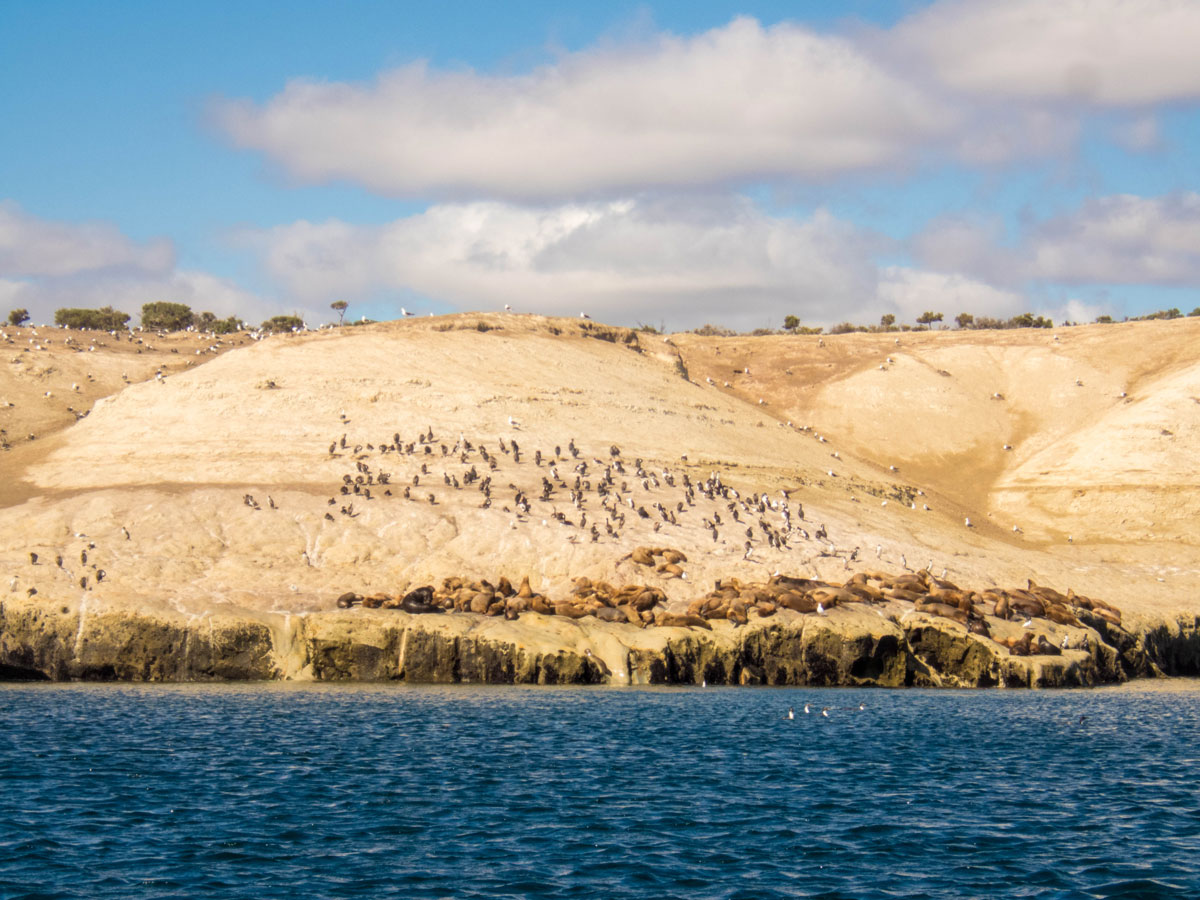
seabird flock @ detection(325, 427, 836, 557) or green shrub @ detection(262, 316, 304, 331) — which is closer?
seabird flock @ detection(325, 427, 836, 557)

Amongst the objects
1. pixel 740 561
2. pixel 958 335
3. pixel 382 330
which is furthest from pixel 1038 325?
pixel 740 561

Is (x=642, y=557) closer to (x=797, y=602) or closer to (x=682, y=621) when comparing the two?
(x=682, y=621)

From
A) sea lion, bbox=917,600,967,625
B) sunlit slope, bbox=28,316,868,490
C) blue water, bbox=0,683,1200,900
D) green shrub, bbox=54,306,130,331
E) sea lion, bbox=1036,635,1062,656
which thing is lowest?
blue water, bbox=0,683,1200,900

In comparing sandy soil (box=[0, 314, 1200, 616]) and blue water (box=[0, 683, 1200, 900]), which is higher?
sandy soil (box=[0, 314, 1200, 616])

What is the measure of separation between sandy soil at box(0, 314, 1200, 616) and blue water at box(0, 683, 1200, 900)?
48.8ft

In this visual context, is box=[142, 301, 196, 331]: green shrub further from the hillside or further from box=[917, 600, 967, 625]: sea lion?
box=[917, 600, 967, 625]: sea lion

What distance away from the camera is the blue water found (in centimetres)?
2006

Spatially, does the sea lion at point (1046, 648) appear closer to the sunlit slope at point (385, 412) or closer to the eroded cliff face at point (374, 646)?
the eroded cliff face at point (374, 646)

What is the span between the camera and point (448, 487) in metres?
67.7

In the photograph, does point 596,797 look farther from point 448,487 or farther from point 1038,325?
point 1038,325

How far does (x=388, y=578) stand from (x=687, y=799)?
102 feet

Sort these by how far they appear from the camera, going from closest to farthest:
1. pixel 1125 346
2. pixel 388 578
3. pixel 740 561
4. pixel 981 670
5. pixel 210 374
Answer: pixel 981 670
pixel 388 578
pixel 740 561
pixel 210 374
pixel 1125 346

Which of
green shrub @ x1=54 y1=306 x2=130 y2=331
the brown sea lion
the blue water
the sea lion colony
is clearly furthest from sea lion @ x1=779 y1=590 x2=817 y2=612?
green shrub @ x1=54 y1=306 x2=130 y2=331

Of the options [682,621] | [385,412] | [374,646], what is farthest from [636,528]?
[385,412]
